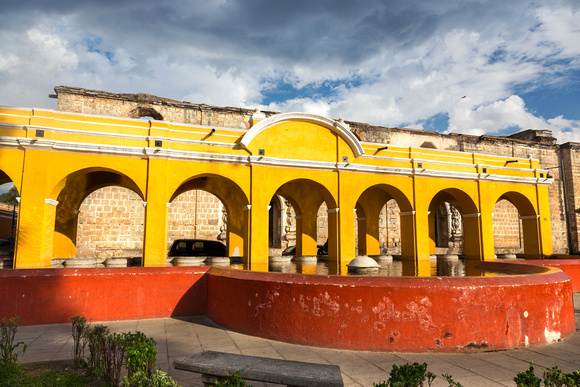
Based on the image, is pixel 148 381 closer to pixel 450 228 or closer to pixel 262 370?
pixel 262 370

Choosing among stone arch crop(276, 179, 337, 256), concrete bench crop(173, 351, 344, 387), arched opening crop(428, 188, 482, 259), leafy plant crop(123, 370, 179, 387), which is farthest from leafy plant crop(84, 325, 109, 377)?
arched opening crop(428, 188, 482, 259)

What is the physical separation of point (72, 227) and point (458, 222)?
22454 mm

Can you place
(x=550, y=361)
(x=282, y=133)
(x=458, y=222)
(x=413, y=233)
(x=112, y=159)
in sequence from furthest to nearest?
1. (x=458, y=222)
2. (x=413, y=233)
3. (x=282, y=133)
4. (x=112, y=159)
5. (x=550, y=361)

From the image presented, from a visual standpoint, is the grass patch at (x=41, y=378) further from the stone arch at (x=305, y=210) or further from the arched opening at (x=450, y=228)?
the arched opening at (x=450, y=228)

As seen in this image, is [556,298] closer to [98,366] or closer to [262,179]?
[98,366]

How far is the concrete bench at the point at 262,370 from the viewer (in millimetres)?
3474

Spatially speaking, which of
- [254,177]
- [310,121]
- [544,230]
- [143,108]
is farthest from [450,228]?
[143,108]

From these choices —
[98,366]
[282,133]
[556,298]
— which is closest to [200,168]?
[282,133]

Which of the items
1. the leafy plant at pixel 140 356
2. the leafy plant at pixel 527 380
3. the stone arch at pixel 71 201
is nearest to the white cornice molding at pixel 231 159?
the stone arch at pixel 71 201

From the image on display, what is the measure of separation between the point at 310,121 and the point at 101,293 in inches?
317

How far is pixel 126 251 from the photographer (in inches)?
752

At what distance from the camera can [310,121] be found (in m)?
12.9

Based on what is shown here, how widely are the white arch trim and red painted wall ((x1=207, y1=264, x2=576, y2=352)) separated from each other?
6.31m

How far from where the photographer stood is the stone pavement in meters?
5.05
